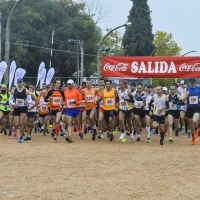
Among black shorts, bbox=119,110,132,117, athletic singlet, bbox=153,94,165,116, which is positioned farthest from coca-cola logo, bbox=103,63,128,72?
athletic singlet, bbox=153,94,165,116

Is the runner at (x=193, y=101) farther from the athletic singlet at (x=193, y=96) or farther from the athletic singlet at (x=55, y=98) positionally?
the athletic singlet at (x=55, y=98)

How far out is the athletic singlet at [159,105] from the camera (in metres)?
18.3

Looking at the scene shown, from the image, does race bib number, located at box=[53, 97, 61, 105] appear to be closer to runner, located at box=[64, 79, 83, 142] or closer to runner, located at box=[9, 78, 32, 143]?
runner, located at box=[64, 79, 83, 142]

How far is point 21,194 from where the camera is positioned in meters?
8.80

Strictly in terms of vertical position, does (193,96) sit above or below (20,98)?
above

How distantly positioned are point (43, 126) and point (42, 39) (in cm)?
3969

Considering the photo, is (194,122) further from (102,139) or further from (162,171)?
(162,171)

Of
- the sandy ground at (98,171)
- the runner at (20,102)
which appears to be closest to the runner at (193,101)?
the sandy ground at (98,171)

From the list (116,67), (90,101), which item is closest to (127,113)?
(90,101)

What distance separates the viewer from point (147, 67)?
2225 cm

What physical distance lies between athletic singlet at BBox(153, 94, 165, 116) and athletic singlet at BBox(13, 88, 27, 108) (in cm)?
421

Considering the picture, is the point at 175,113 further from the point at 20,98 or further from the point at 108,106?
the point at 20,98

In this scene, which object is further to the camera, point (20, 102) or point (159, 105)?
point (159, 105)

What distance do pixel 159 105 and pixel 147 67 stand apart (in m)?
4.16
